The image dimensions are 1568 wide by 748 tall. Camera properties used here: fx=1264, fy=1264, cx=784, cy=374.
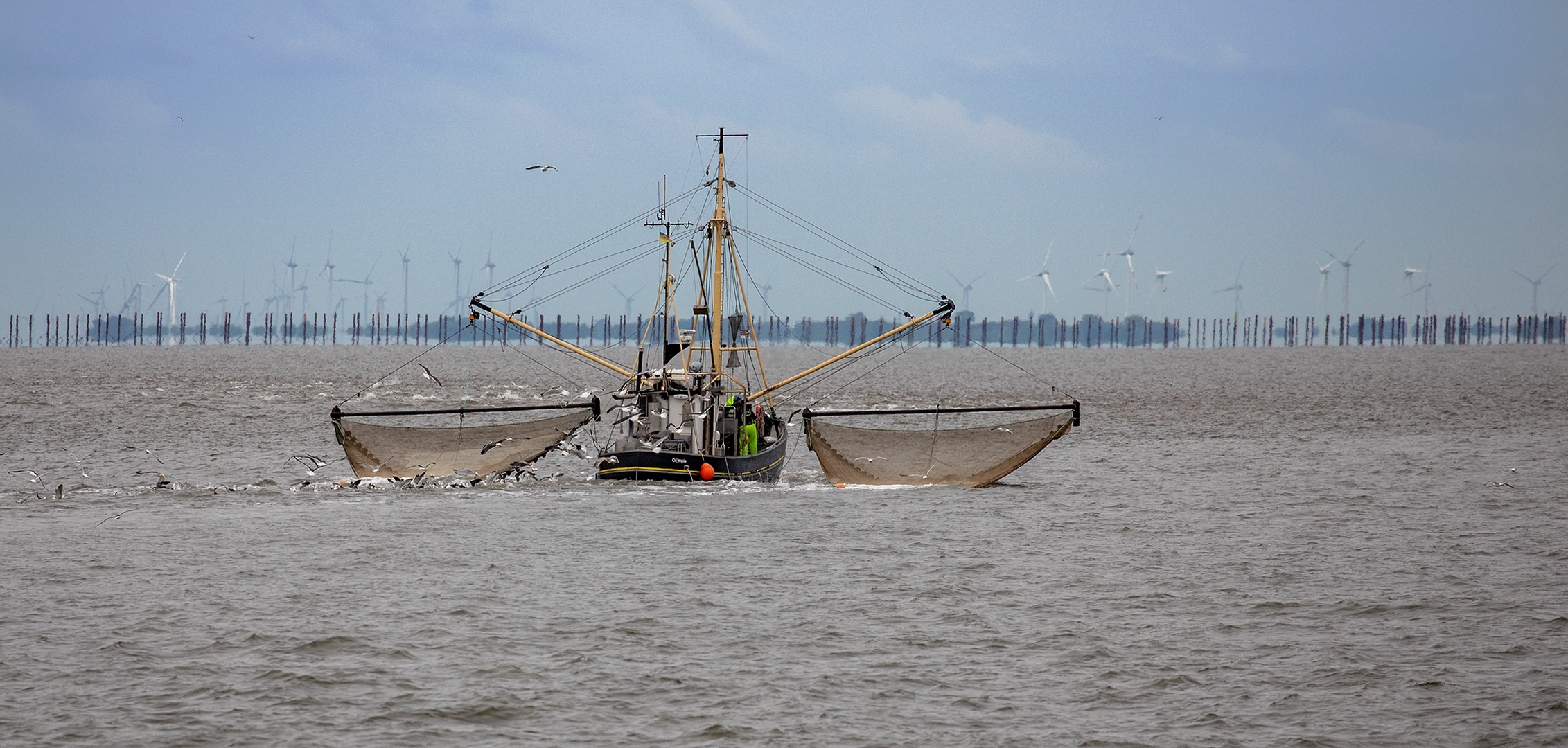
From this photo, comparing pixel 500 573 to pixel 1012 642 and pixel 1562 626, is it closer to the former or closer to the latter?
pixel 1012 642

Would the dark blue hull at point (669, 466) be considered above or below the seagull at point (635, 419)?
below

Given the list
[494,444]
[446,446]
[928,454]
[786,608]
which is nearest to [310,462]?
[446,446]

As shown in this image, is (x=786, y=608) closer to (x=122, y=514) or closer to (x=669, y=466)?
(x=669, y=466)

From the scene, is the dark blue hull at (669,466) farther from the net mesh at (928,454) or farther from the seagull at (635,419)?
the net mesh at (928,454)

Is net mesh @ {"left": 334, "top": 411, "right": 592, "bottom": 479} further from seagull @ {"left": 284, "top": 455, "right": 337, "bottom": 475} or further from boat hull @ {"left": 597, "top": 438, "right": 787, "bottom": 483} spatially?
seagull @ {"left": 284, "top": 455, "right": 337, "bottom": 475}

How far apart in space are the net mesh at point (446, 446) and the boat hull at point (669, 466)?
1611mm

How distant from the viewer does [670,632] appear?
1777 cm

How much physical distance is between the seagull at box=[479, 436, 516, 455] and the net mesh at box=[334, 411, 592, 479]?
0.07 ft

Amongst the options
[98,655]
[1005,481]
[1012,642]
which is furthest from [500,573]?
[1005,481]

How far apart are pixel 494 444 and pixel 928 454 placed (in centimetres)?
1248

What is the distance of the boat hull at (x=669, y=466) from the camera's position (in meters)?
34.1

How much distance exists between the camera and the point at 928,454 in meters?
37.1

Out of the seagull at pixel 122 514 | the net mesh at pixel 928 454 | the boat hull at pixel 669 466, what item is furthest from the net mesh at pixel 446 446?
the net mesh at pixel 928 454

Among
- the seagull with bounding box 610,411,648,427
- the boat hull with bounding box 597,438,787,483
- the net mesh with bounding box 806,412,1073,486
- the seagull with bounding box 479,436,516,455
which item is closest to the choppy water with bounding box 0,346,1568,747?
the boat hull with bounding box 597,438,787,483
